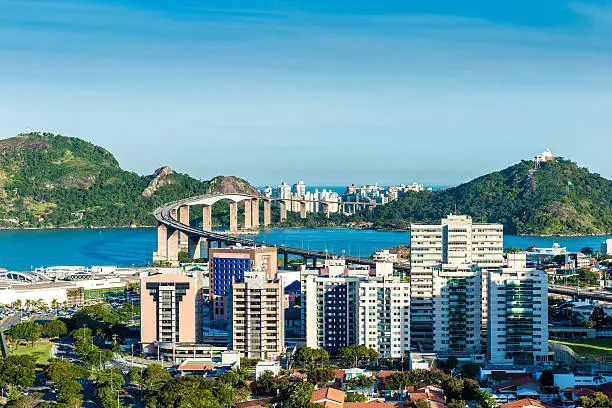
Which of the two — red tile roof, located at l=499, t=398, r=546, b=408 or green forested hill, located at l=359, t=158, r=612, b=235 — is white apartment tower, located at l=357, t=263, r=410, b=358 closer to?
red tile roof, located at l=499, t=398, r=546, b=408

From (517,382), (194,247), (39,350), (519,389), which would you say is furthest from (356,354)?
(194,247)

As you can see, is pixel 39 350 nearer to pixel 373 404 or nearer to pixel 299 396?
pixel 299 396

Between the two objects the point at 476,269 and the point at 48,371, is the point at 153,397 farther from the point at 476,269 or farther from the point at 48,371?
the point at 476,269

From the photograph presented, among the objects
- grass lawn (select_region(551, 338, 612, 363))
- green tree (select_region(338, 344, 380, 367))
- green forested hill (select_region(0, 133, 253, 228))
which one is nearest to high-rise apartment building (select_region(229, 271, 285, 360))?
green tree (select_region(338, 344, 380, 367))

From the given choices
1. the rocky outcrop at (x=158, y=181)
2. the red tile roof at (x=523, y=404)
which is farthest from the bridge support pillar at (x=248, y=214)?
the red tile roof at (x=523, y=404)

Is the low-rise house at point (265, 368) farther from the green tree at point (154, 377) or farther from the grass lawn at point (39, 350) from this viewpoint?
the grass lawn at point (39, 350)

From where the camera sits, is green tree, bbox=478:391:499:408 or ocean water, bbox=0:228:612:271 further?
ocean water, bbox=0:228:612:271
